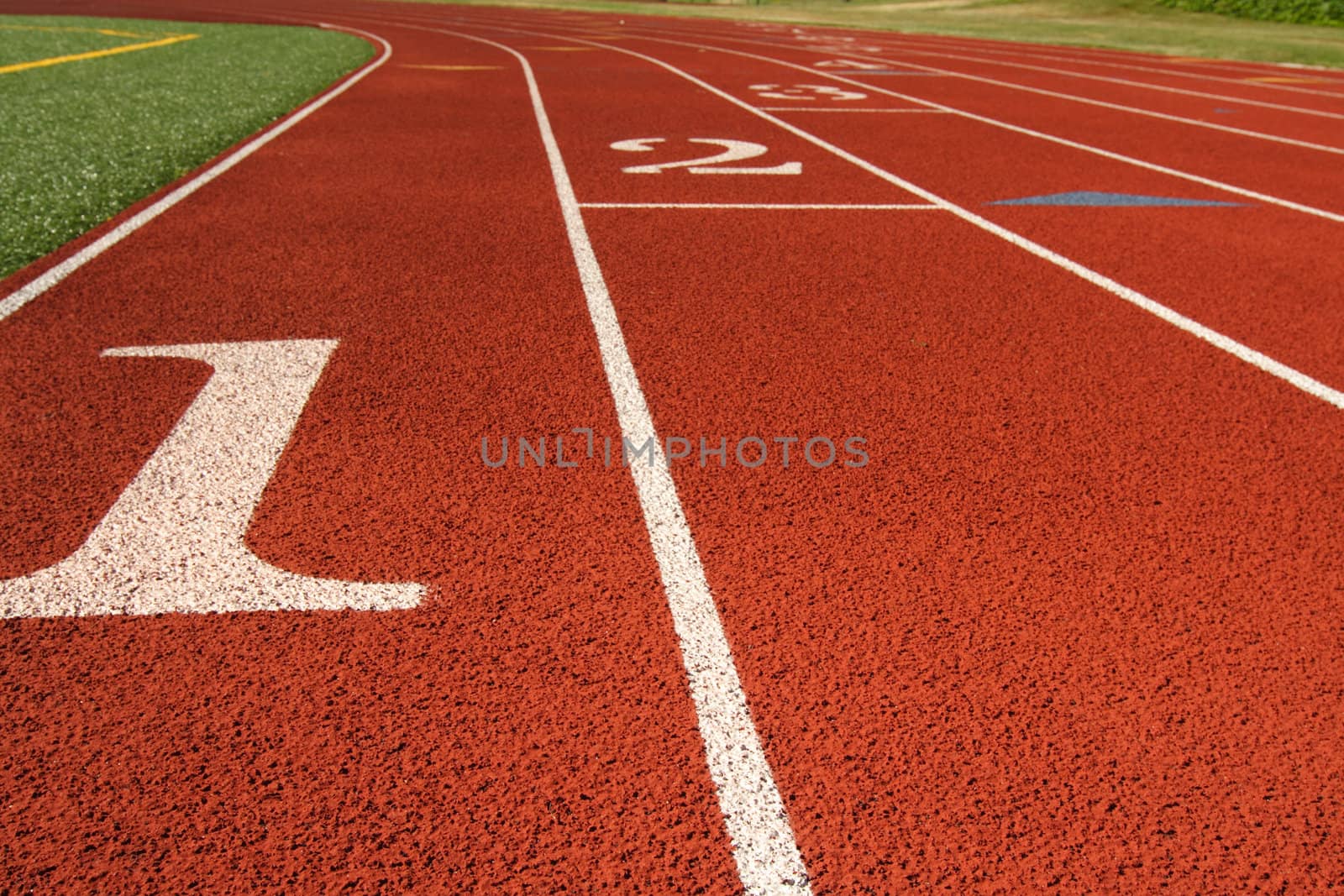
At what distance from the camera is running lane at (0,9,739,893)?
72.9 inches

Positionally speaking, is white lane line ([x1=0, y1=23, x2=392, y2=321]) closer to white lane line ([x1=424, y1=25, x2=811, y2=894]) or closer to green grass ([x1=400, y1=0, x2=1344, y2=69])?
white lane line ([x1=424, y1=25, x2=811, y2=894])

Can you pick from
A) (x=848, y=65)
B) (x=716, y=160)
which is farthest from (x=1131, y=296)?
(x=848, y=65)

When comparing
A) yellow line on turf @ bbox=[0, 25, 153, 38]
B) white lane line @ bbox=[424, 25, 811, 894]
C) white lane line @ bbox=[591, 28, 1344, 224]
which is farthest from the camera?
yellow line on turf @ bbox=[0, 25, 153, 38]

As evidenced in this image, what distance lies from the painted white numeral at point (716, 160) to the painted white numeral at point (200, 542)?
444 cm

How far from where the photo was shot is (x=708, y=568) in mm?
2678

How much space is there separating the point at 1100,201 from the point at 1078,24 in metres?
23.2

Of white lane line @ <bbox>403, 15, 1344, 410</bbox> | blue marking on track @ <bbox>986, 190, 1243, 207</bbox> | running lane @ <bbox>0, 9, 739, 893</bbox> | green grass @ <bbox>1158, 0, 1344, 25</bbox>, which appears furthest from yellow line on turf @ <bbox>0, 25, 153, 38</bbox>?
green grass @ <bbox>1158, 0, 1344, 25</bbox>

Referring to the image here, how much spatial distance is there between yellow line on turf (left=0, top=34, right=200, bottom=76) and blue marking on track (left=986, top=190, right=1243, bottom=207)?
10.8m

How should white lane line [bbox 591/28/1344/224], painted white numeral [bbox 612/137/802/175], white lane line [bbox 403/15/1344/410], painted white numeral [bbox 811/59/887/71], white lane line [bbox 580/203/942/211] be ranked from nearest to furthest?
white lane line [bbox 403/15/1344/410] < white lane line [bbox 580/203/942/211] < white lane line [bbox 591/28/1344/224] < painted white numeral [bbox 612/137/802/175] < painted white numeral [bbox 811/59/887/71]

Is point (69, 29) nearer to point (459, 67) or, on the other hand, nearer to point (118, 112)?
point (459, 67)

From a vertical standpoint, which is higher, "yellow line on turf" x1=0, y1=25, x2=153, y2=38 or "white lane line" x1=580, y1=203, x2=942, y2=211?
"yellow line on turf" x1=0, y1=25, x2=153, y2=38

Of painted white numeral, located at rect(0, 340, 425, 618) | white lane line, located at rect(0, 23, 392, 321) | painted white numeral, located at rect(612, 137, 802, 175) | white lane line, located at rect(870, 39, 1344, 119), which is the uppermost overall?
white lane line, located at rect(870, 39, 1344, 119)

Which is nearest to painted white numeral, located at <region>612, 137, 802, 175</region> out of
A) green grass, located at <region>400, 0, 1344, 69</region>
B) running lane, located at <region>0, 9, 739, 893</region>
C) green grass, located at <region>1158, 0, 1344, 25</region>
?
running lane, located at <region>0, 9, 739, 893</region>

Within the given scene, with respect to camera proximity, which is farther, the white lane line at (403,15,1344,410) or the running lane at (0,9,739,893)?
the white lane line at (403,15,1344,410)
